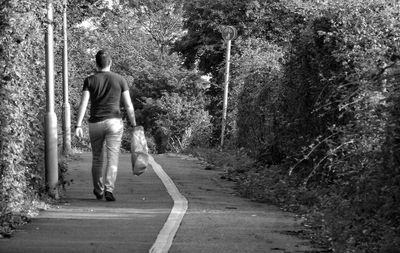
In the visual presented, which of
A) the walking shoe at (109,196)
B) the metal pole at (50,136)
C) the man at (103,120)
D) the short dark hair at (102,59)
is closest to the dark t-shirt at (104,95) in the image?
the man at (103,120)

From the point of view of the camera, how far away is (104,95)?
442 inches

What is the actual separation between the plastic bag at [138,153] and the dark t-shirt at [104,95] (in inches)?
15.0

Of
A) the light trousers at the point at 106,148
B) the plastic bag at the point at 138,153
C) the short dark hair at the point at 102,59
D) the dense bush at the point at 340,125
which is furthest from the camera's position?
the short dark hair at the point at 102,59

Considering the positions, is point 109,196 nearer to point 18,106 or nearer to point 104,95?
point 104,95

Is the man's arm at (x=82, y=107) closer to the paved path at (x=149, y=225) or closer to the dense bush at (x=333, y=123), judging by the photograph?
the paved path at (x=149, y=225)

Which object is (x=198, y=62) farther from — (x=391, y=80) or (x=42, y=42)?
(x=391, y=80)

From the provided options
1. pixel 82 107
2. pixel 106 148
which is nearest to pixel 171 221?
pixel 106 148

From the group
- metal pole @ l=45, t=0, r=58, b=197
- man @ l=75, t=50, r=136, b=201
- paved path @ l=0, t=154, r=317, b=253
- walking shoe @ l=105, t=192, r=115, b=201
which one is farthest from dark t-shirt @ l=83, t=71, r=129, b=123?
paved path @ l=0, t=154, r=317, b=253

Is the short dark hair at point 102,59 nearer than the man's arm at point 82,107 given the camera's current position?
No

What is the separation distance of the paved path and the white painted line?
0.06 m

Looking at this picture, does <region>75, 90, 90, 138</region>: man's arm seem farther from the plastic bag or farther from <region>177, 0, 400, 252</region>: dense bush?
<region>177, 0, 400, 252</region>: dense bush

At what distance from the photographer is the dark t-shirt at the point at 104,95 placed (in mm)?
11203

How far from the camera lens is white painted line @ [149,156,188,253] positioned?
23.9 feet

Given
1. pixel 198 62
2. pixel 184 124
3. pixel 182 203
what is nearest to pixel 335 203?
pixel 182 203
